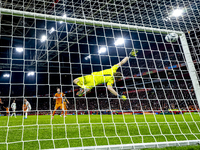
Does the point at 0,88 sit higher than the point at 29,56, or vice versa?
the point at 29,56

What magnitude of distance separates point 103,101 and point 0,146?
50.8 feet

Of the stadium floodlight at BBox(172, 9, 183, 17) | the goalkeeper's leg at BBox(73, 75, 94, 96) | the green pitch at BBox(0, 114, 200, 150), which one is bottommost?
the green pitch at BBox(0, 114, 200, 150)

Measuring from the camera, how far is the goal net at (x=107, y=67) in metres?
3.34

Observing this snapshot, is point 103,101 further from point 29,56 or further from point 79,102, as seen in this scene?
point 29,56

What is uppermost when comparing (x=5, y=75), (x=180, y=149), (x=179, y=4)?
(x=5, y=75)

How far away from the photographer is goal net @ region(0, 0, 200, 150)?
3344mm

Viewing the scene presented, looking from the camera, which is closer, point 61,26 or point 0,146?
point 0,146

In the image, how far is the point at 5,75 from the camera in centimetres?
2220

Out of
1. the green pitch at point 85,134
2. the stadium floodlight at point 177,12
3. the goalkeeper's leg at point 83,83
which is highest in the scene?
the stadium floodlight at point 177,12

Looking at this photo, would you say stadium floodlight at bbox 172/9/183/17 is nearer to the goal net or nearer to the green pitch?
the goal net

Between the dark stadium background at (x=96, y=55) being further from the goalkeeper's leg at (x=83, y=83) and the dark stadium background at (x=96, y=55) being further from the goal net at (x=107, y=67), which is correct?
the goalkeeper's leg at (x=83, y=83)

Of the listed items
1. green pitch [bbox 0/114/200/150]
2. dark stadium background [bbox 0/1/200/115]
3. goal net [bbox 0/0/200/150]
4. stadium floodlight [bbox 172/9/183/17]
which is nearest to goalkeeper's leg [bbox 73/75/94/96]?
goal net [bbox 0/0/200/150]

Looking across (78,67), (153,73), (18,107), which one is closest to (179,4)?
(153,73)

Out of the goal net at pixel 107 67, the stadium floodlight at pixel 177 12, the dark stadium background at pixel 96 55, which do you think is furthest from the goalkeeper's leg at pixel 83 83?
the stadium floodlight at pixel 177 12
